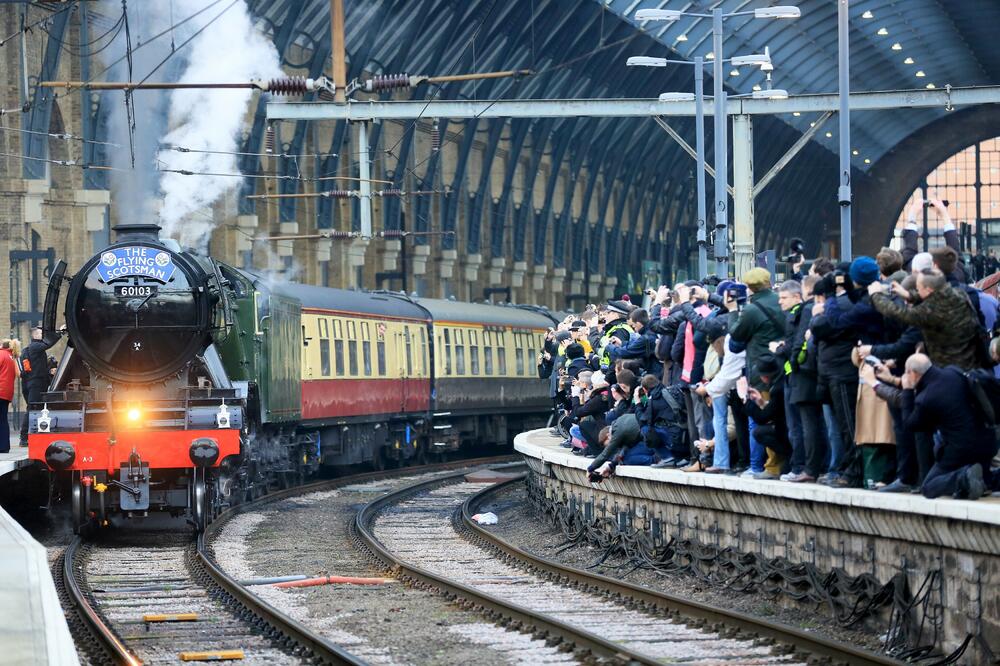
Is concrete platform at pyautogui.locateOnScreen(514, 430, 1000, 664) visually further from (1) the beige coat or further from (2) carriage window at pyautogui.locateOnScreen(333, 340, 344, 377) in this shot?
(2) carriage window at pyautogui.locateOnScreen(333, 340, 344, 377)

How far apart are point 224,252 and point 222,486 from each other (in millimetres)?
20530

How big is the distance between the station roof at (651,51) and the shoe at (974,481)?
68.7ft

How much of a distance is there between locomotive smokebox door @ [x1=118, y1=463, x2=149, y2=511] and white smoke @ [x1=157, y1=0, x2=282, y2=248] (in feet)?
14.9

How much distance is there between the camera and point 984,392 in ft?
36.2

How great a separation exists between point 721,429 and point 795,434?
151cm

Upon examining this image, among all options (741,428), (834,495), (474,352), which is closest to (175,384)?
(741,428)

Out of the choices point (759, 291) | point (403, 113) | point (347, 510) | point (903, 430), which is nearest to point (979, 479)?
point (903, 430)

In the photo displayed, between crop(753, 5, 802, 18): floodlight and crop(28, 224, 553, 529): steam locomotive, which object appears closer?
crop(28, 224, 553, 529): steam locomotive

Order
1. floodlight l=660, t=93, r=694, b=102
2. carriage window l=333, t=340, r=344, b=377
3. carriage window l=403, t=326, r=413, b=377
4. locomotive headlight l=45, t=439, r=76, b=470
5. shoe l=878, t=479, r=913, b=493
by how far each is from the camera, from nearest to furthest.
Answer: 1. shoe l=878, t=479, r=913, b=493
2. locomotive headlight l=45, t=439, r=76, b=470
3. carriage window l=333, t=340, r=344, b=377
4. floodlight l=660, t=93, r=694, b=102
5. carriage window l=403, t=326, r=413, b=377

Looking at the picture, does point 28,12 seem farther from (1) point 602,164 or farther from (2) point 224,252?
(1) point 602,164

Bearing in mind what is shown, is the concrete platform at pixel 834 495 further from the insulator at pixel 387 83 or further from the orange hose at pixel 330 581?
the insulator at pixel 387 83

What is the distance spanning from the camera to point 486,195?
5481 cm

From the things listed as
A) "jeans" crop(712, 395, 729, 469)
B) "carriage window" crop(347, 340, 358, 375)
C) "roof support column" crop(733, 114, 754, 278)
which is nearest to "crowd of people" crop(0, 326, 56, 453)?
"carriage window" crop(347, 340, 358, 375)

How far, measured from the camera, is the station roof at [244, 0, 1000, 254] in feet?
142
